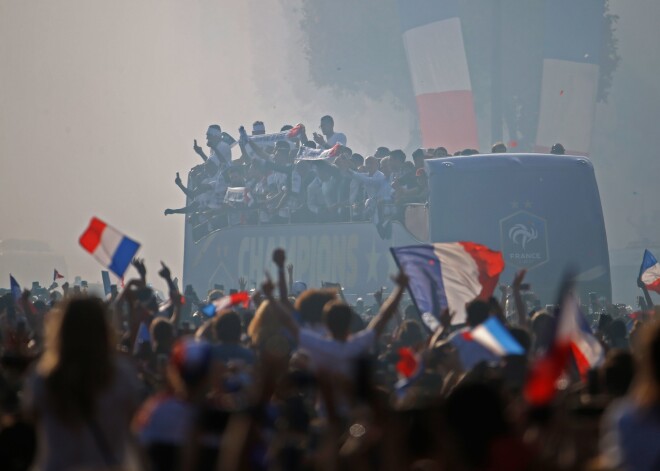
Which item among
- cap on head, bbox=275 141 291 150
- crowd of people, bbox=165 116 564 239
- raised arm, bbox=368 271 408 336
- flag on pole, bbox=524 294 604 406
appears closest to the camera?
flag on pole, bbox=524 294 604 406

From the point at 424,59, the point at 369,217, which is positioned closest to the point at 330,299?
the point at 369,217

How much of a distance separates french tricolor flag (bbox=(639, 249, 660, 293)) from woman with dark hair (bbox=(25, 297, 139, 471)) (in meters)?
12.1

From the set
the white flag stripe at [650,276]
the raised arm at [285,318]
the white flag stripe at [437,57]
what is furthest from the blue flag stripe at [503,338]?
the white flag stripe at [437,57]

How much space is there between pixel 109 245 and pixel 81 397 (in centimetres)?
645

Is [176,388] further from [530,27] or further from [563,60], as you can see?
[530,27]

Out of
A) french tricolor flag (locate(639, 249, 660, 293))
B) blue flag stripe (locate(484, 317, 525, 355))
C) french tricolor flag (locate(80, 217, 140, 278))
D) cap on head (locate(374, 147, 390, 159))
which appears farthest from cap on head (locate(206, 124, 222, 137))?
blue flag stripe (locate(484, 317, 525, 355))

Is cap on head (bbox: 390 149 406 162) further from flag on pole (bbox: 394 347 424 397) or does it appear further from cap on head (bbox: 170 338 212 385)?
cap on head (bbox: 170 338 212 385)

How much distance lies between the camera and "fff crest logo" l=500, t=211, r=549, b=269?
1889cm

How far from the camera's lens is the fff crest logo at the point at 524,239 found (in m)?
18.9

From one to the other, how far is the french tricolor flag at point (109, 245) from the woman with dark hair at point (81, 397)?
597 centimetres

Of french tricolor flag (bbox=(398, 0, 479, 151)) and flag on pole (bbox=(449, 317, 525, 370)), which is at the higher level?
french tricolor flag (bbox=(398, 0, 479, 151))

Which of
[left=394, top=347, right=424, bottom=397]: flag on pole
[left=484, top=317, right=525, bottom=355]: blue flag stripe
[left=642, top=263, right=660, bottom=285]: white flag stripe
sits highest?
[left=484, top=317, right=525, bottom=355]: blue flag stripe

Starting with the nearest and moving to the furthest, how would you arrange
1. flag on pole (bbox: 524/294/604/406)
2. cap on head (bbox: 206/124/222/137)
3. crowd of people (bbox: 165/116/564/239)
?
flag on pole (bbox: 524/294/604/406)
crowd of people (bbox: 165/116/564/239)
cap on head (bbox: 206/124/222/137)

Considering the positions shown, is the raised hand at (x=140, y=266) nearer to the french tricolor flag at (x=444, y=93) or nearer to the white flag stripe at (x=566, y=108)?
the white flag stripe at (x=566, y=108)
